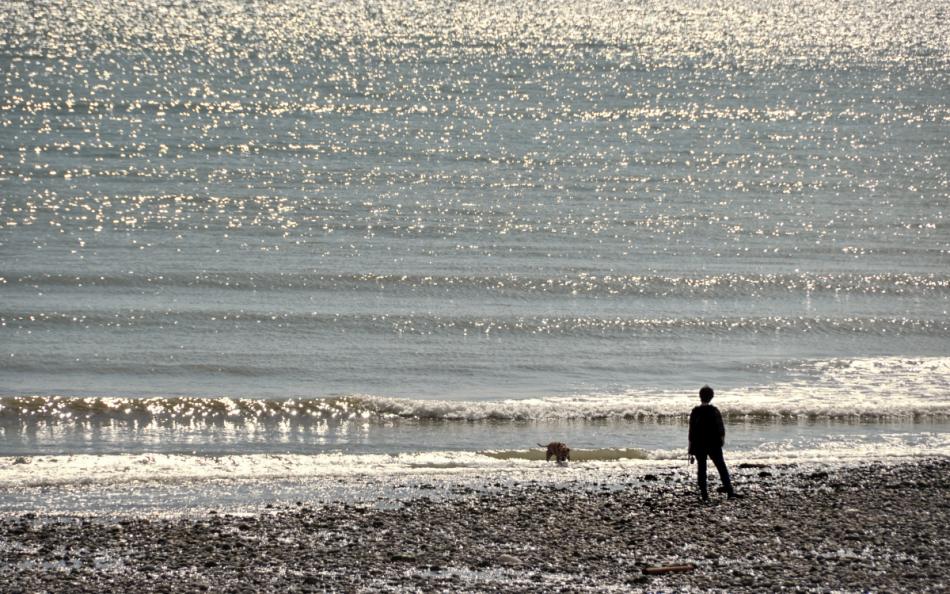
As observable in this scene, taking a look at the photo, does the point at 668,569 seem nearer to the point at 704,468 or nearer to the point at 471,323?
the point at 704,468

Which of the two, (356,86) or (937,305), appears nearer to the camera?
(937,305)

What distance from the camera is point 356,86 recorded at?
69.8m

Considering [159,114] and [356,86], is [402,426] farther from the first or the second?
[356,86]

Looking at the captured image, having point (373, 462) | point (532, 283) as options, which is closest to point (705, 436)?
A: point (373, 462)

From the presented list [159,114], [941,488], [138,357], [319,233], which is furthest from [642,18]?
[941,488]

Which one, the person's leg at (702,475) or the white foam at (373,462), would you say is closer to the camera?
the person's leg at (702,475)

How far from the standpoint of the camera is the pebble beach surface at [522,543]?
13.8 m

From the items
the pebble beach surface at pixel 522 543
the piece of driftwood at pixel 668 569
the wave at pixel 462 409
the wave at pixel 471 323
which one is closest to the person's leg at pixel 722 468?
the pebble beach surface at pixel 522 543

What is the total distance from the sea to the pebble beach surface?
1.51 metres

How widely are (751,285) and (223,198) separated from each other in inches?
651

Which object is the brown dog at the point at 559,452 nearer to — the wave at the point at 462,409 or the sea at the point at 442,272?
the sea at the point at 442,272

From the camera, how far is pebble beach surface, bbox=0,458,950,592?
1375 cm

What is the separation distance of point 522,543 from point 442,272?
1907cm

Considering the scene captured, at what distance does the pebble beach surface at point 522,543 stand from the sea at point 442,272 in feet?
4.95
